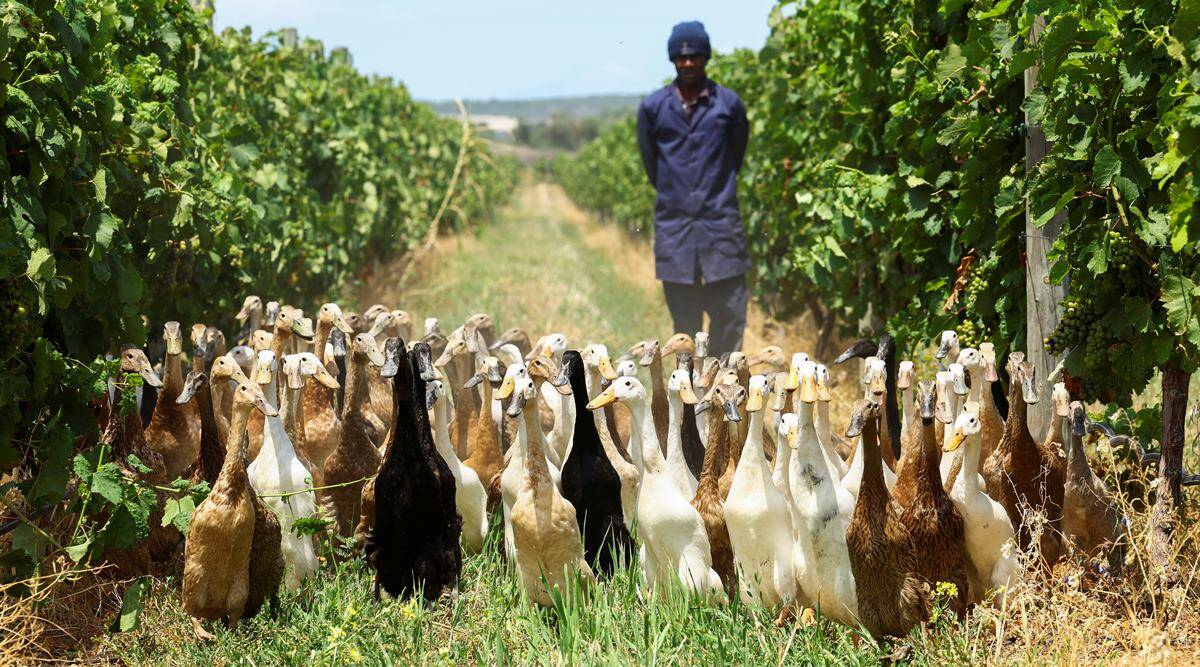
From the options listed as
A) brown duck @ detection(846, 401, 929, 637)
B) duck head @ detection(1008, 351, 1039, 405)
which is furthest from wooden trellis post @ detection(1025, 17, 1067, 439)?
brown duck @ detection(846, 401, 929, 637)

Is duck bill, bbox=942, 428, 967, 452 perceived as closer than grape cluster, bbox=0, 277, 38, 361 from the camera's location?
No

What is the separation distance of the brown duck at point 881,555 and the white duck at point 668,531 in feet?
2.18

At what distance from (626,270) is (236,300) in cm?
995

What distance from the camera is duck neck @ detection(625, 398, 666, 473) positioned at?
4.83m

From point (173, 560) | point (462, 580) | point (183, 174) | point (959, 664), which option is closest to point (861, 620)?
point (959, 664)

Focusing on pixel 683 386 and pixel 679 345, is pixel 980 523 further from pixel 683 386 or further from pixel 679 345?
pixel 679 345

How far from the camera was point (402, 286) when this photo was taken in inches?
576

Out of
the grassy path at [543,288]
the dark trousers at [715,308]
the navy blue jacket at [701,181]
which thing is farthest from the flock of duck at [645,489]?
the grassy path at [543,288]

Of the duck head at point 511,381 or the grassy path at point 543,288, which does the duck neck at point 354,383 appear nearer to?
the duck head at point 511,381

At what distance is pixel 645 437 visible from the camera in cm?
486

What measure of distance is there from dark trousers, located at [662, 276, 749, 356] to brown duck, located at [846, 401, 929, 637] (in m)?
4.93

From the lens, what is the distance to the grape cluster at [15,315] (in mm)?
4160

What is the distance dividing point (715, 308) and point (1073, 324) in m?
4.72

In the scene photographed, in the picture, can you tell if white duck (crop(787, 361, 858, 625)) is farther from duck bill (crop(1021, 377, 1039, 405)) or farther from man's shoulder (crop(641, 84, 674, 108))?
man's shoulder (crop(641, 84, 674, 108))
